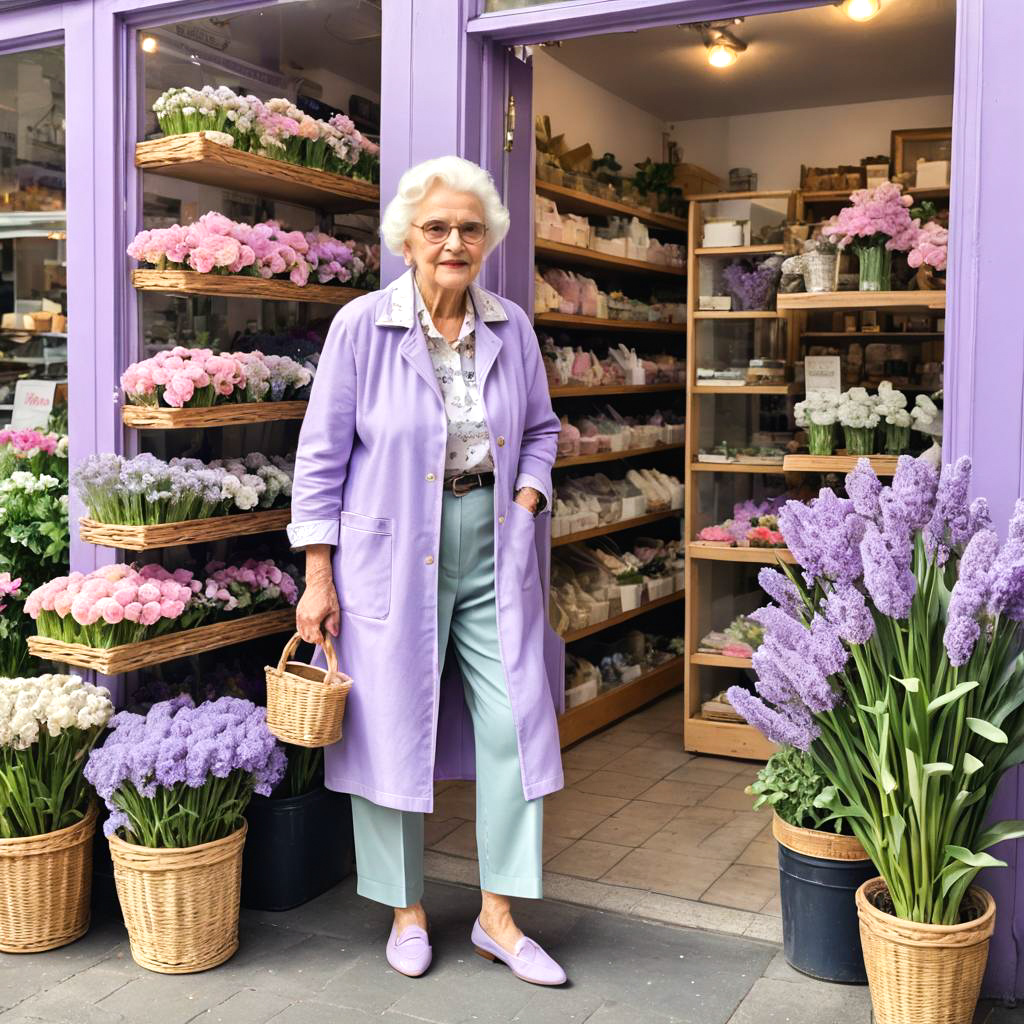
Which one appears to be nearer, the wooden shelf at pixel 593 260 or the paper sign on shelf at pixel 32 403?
the paper sign on shelf at pixel 32 403

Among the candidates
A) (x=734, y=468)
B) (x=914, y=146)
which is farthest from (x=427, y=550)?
(x=914, y=146)

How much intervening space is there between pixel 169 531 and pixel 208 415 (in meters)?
0.34

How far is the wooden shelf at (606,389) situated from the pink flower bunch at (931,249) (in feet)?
4.85

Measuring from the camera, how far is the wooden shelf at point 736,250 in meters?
5.29

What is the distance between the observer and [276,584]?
3.88 metres

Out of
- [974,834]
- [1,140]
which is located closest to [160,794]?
[974,834]

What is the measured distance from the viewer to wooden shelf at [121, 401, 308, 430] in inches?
138

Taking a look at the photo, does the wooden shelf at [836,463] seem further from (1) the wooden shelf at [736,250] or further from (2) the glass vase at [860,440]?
(1) the wooden shelf at [736,250]

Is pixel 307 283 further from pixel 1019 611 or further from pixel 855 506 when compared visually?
pixel 1019 611

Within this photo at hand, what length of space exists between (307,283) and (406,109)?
638 mm

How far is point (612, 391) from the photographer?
19.3ft

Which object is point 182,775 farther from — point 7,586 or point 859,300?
point 859,300

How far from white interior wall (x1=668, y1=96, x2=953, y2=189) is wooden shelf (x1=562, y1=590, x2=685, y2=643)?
10.6 ft

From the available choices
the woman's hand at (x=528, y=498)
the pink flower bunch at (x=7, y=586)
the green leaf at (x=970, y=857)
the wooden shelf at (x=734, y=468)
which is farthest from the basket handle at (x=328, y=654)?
the wooden shelf at (x=734, y=468)
